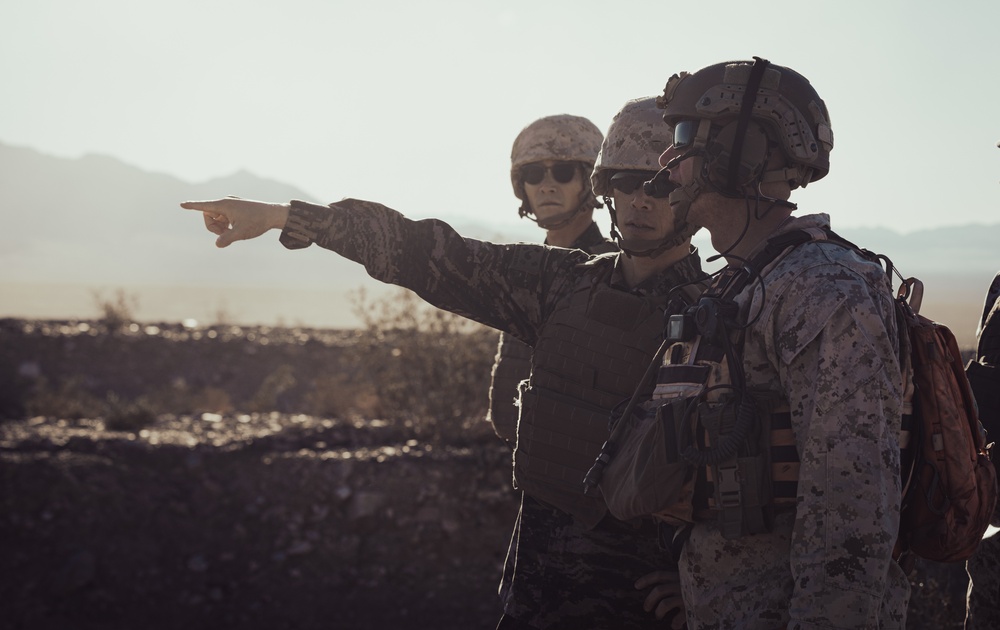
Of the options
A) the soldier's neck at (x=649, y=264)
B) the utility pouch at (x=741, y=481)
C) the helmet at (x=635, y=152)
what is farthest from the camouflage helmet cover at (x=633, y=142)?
→ the utility pouch at (x=741, y=481)

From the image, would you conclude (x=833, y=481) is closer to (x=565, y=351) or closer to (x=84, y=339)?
(x=565, y=351)

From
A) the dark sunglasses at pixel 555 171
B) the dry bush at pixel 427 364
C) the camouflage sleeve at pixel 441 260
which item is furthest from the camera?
the dry bush at pixel 427 364

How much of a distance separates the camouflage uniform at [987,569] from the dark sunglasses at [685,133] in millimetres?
1591

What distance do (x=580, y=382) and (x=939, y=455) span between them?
113 cm

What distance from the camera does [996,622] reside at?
3.05m

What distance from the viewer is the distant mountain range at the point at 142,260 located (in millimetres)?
46750

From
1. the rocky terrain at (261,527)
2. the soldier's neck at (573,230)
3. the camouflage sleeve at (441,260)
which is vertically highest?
the soldier's neck at (573,230)

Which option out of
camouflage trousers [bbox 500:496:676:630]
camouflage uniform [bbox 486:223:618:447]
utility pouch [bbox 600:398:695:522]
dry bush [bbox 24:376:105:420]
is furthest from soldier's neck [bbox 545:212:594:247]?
dry bush [bbox 24:376:105:420]

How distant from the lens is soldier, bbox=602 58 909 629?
1778 mm

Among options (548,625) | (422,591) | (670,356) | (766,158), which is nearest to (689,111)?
(766,158)

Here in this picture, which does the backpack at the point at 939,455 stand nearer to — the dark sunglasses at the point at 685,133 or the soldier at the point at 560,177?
the dark sunglasses at the point at 685,133

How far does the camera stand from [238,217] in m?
2.77

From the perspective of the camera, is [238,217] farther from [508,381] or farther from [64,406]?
[64,406]

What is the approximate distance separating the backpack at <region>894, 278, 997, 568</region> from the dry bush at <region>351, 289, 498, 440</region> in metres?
6.68
